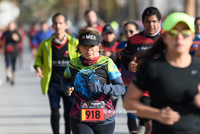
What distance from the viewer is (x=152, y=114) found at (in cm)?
274

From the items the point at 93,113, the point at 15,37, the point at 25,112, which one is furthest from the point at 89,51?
the point at 15,37

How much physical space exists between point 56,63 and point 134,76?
9.50ft

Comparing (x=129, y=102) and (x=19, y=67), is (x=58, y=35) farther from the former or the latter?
(x=19, y=67)

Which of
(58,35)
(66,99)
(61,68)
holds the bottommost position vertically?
(66,99)

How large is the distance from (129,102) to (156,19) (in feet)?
8.17

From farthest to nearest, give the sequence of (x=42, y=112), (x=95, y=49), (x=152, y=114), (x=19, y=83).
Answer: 1. (x=19, y=83)
2. (x=42, y=112)
3. (x=95, y=49)
4. (x=152, y=114)

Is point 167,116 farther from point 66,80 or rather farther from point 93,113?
point 66,80

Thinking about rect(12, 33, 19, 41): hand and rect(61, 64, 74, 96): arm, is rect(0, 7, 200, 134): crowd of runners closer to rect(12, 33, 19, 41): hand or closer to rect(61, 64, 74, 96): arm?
rect(61, 64, 74, 96): arm

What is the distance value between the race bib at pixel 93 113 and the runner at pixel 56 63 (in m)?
1.80

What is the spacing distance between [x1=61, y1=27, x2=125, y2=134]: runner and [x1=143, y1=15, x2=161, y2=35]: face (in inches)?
41.2

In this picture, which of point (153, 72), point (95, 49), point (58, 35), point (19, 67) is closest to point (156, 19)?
point (95, 49)

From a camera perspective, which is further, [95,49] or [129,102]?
[95,49]

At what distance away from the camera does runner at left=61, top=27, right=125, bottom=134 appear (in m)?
4.20

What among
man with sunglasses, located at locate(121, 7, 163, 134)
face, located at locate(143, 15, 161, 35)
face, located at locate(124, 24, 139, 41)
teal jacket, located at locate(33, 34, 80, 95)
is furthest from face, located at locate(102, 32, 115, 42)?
face, located at locate(143, 15, 161, 35)
